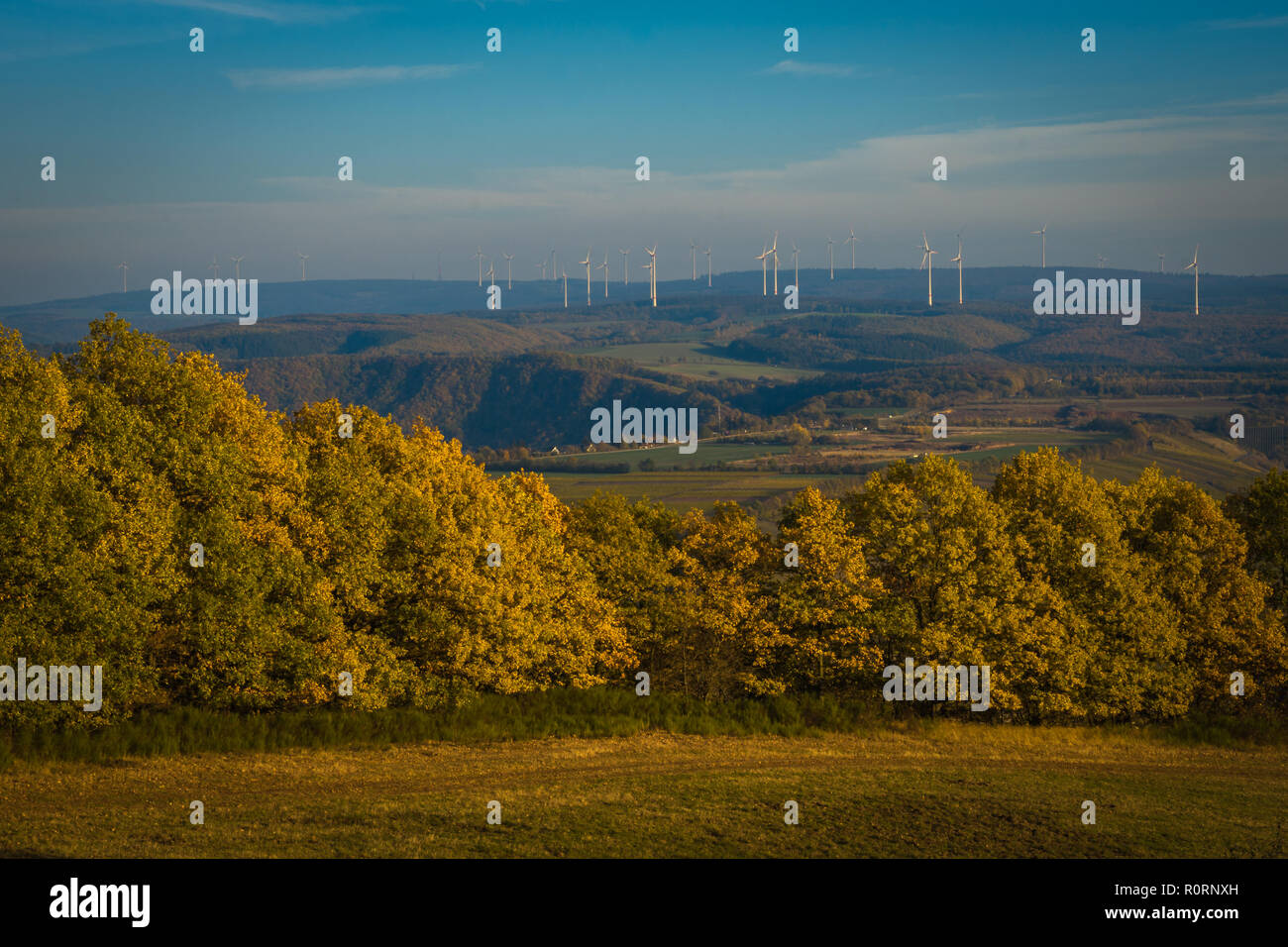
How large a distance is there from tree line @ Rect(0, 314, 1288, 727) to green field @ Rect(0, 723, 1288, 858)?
621 cm

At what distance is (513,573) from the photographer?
2115 inches

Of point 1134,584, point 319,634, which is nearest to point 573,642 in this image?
point 319,634

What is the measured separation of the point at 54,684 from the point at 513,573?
1994 cm

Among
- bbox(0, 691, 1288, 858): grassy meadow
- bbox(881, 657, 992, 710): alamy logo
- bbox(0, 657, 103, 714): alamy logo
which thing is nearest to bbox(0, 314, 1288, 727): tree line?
bbox(0, 657, 103, 714): alamy logo

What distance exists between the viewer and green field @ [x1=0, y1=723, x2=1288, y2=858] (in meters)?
29.1

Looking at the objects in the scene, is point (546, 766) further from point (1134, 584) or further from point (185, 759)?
point (1134, 584)

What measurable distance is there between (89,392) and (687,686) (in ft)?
98.5

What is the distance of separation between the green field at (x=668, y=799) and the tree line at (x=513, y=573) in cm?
621

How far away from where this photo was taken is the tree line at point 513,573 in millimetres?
43750

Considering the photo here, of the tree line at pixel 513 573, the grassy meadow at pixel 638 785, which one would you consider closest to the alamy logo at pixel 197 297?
the tree line at pixel 513 573

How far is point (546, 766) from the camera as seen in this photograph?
41000 mm

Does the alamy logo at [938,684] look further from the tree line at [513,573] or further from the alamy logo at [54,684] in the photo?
the alamy logo at [54,684]
